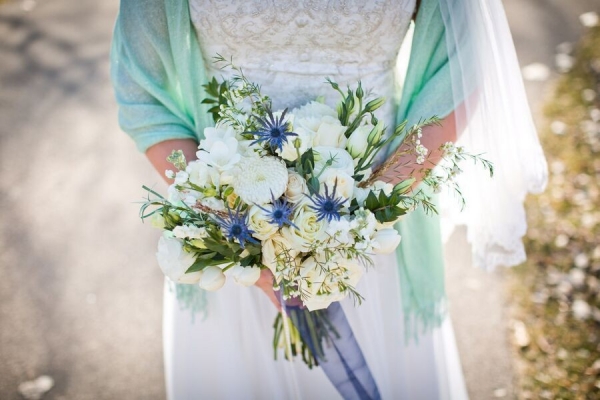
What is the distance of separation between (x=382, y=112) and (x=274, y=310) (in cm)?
80

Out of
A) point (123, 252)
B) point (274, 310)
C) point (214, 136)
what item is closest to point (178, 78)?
point (214, 136)

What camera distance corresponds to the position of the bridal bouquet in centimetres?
131

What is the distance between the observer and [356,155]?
4.64 ft

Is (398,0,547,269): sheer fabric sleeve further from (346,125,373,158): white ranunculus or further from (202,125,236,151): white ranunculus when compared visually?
(202,125,236,151): white ranunculus

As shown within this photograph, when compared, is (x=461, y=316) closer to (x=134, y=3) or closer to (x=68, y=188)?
(x=134, y=3)

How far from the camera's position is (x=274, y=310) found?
6.82 ft

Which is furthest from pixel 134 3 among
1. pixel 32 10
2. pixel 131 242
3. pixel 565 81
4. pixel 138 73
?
pixel 32 10

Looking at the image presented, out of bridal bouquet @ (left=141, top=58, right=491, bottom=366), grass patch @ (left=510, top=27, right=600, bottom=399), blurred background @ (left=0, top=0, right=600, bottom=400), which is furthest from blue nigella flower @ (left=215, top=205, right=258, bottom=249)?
grass patch @ (left=510, top=27, right=600, bottom=399)

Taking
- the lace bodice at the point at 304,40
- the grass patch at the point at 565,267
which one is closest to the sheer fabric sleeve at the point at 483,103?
the lace bodice at the point at 304,40

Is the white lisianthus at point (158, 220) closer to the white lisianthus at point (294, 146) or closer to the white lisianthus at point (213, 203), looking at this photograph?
the white lisianthus at point (213, 203)

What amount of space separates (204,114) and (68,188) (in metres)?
2.43

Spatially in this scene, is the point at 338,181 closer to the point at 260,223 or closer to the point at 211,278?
the point at 260,223

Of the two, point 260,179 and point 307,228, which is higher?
point 260,179

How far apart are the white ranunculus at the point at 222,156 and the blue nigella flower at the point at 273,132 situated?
0.20 ft
